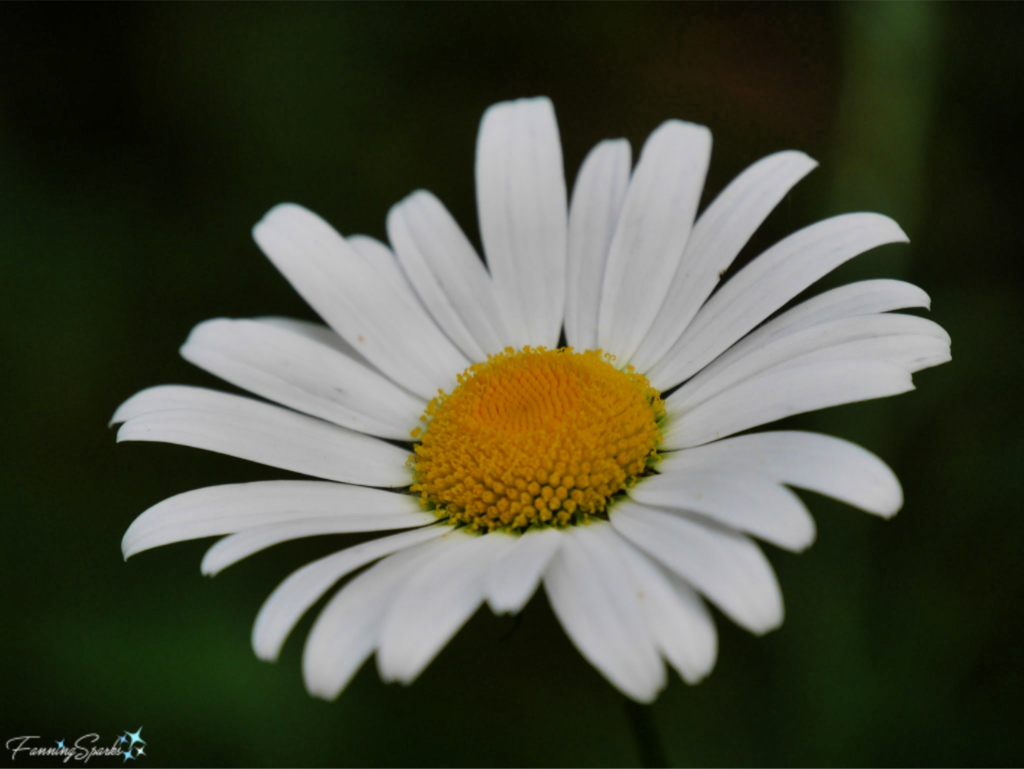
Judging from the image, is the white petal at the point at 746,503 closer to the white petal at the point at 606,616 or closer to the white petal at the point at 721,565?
the white petal at the point at 721,565

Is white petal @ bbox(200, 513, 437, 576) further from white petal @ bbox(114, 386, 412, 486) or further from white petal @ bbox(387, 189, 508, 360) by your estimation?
white petal @ bbox(387, 189, 508, 360)

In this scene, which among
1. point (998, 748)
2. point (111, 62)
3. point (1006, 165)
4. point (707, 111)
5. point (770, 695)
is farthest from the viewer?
point (111, 62)

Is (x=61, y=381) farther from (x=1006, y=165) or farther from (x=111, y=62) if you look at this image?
(x=1006, y=165)

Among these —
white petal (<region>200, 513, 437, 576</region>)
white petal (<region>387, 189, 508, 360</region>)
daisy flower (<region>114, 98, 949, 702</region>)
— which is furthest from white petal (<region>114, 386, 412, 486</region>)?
white petal (<region>387, 189, 508, 360</region>)

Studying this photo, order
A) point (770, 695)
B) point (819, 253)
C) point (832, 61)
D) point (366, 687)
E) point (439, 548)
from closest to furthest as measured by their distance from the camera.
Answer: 1. point (439, 548)
2. point (819, 253)
3. point (770, 695)
4. point (366, 687)
5. point (832, 61)

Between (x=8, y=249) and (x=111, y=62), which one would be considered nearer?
(x=8, y=249)

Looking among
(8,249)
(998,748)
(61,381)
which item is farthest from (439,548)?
(8,249)

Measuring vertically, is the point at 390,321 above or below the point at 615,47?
below
